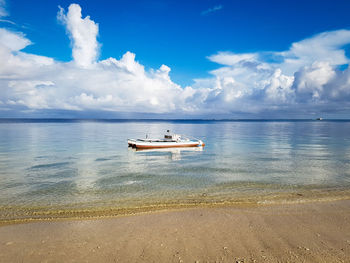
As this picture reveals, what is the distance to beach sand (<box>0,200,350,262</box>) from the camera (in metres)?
8.11

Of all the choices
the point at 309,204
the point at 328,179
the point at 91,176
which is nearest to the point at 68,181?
the point at 91,176

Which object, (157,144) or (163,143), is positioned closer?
(163,143)

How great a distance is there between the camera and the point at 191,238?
9.37 m

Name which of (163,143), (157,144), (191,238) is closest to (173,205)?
(191,238)

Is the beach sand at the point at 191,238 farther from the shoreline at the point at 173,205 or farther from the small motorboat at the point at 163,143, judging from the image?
the small motorboat at the point at 163,143

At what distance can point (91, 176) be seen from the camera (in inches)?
897

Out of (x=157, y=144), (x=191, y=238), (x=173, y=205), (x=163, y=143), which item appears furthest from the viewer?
(x=157, y=144)

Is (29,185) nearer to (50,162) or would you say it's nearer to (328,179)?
(50,162)

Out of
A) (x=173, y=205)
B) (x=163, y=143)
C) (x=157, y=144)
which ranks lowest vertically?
→ (x=157, y=144)

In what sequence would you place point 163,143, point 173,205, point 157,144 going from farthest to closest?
1. point 157,144
2. point 163,143
3. point 173,205

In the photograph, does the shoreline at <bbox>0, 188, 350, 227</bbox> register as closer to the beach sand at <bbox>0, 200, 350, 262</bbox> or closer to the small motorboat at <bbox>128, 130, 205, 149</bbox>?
the beach sand at <bbox>0, 200, 350, 262</bbox>

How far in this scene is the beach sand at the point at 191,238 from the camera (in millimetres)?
8109

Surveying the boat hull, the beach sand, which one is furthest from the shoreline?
the boat hull

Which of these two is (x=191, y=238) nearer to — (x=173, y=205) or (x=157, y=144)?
(x=173, y=205)
